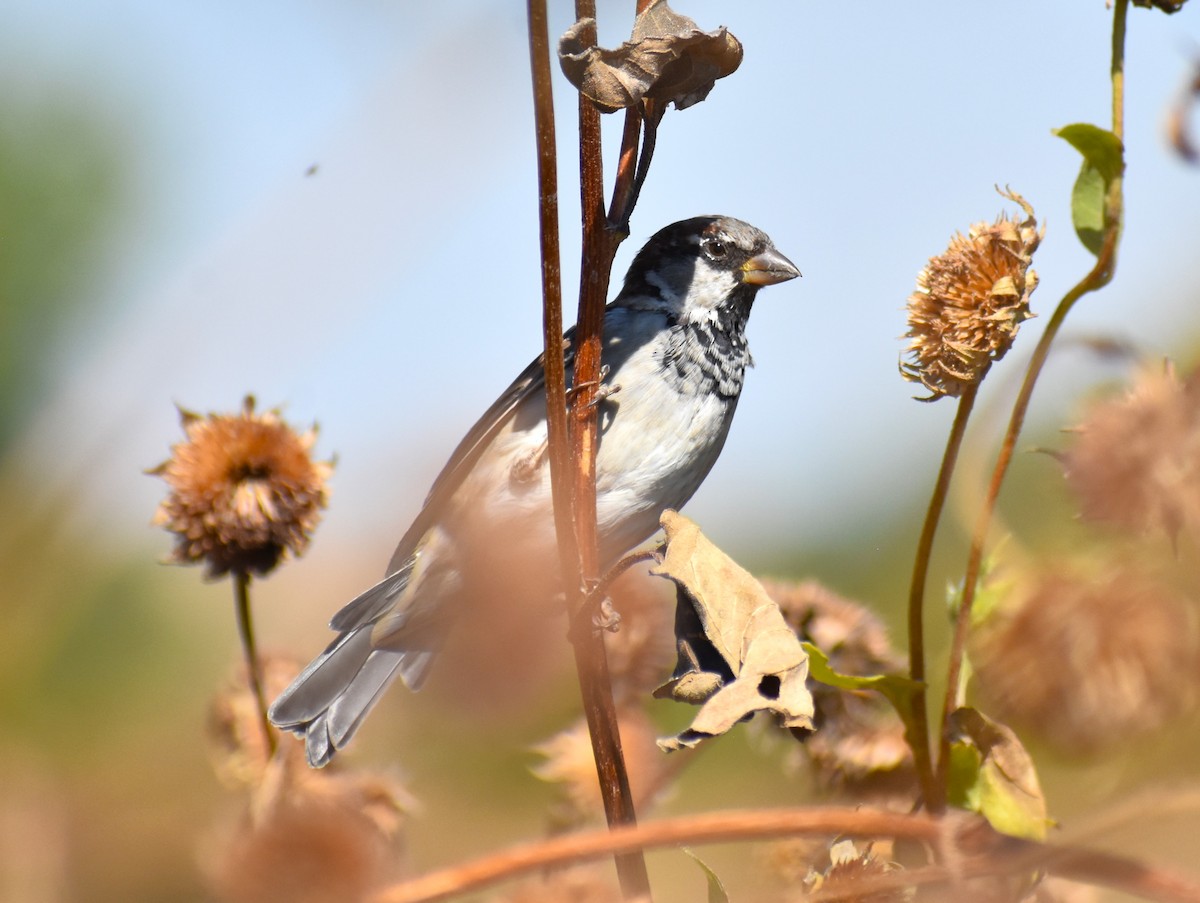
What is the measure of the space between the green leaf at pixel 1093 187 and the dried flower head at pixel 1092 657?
0.42 meters

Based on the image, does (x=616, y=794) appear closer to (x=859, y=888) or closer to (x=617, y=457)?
(x=859, y=888)

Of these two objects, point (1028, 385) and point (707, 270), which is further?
point (707, 270)

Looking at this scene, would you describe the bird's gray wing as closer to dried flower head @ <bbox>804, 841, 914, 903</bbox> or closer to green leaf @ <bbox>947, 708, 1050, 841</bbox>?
green leaf @ <bbox>947, 708, 1050, 841</bbox>

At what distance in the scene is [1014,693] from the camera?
2.69 feet

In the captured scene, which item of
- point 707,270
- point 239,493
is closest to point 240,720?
point 239,493

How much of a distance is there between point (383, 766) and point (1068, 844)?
3.67 ft

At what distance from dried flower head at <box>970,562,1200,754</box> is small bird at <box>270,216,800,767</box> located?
1622 millimetres

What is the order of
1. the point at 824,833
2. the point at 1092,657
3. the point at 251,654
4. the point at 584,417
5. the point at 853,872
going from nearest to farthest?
the point at 824,833, the point at 1092,657, the point at 853,872, the point at 584,417, the point at 251,654

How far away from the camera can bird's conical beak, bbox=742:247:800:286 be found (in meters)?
3.02

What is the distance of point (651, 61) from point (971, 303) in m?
0.41

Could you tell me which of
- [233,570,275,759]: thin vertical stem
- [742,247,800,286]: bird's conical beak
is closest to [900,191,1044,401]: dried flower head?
[233,570,275,759]: thin vertical stem

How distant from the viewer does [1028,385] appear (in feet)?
3.38

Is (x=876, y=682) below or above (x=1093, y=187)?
below

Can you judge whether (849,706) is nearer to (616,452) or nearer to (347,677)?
(616,452)
